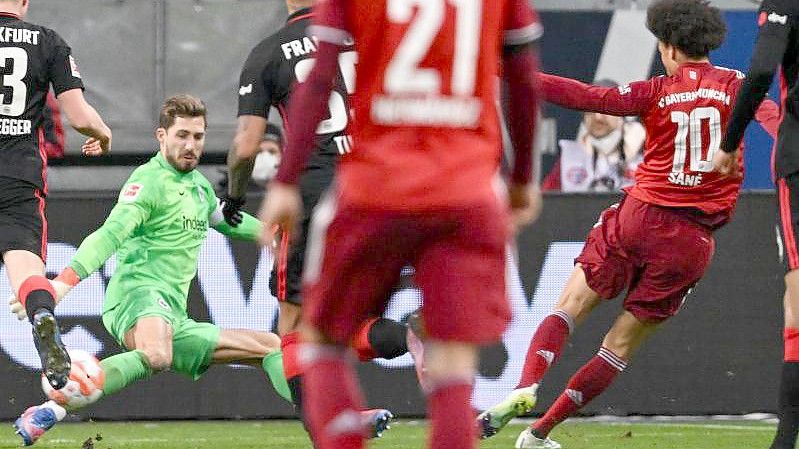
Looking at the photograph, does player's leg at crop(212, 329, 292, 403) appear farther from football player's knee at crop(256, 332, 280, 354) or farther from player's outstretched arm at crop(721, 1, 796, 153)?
player's outstretched arm at crop(721, 1, 796, 153)

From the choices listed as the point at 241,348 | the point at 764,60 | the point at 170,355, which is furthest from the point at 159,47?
the point at 764,60

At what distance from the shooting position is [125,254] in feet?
25.8

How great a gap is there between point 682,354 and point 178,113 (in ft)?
12.0

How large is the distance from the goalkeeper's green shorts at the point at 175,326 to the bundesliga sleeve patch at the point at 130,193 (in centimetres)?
47

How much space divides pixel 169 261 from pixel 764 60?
10.6 ft

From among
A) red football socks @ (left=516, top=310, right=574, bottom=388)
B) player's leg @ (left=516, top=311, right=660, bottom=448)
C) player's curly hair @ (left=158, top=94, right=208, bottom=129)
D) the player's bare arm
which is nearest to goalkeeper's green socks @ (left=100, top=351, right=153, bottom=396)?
player's curly hair @ (left=158, top=94, right=208, bottom=129)

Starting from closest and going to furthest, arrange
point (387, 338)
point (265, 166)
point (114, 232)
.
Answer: point (387, 338)
point (114, 232)
point (265, 166)

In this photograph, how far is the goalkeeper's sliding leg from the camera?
280 inches

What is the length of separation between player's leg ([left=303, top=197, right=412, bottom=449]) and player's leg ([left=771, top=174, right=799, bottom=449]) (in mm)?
2813

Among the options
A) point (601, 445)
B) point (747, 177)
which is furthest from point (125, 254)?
point (747, 177)

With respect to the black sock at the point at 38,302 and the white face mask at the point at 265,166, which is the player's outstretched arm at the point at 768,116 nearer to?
the black sock at the point at 38,302

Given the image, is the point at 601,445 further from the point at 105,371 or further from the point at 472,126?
the point at 472,126

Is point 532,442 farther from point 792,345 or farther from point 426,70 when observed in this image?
point 426,70

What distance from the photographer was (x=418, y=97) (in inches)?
149
